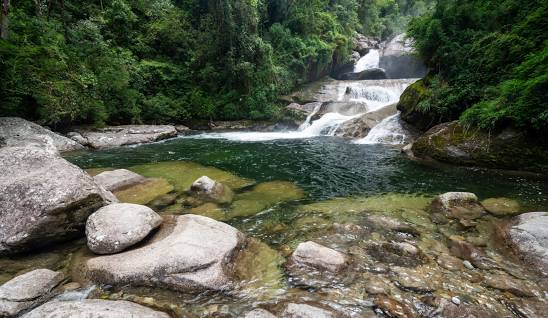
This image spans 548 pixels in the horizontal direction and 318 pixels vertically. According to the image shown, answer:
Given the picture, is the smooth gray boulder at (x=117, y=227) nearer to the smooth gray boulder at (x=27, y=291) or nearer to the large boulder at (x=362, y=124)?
the smooth gray boulder at (x=27, y=291)

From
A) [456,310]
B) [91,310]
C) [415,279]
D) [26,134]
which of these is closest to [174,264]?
[91,310]

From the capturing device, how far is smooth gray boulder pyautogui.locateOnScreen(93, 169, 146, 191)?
6961mm

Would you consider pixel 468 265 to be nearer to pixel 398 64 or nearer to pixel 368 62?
pixel 398 64

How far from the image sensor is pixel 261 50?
1930 centimetres

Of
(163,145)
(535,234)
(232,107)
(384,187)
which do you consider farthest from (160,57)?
(535,234)

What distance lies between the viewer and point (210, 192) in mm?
6852

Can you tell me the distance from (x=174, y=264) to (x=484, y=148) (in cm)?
953

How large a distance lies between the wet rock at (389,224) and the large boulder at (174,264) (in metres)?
2.74

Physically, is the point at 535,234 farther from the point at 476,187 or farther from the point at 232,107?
the point at 232,107

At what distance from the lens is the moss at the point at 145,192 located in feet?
21.4

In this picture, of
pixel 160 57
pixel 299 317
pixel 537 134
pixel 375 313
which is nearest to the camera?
Answer: pixel 299 317

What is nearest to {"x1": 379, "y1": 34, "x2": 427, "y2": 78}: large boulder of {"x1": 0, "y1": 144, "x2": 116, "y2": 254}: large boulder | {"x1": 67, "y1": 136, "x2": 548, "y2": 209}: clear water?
{"x1": 67, "y1": 136, "x2": 548, "y2": 209}: clear water

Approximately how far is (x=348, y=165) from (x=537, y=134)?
209 inches

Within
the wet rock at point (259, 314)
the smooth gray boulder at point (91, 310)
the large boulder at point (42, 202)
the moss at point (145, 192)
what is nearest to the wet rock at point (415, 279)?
the wet rock at point (259, 314)
